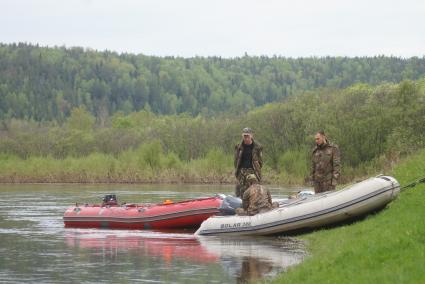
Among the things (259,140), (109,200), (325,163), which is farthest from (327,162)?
(259,140)

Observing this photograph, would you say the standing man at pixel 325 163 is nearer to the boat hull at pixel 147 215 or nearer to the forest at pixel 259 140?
the boat hull at pixel 147 215

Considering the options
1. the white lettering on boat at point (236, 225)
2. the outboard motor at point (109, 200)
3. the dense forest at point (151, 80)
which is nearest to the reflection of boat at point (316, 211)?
the white lettering on boat at point (236, 225)

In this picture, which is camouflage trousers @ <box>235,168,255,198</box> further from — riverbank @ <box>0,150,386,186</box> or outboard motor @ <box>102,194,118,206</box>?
riverbank @ <box>0,150,386,186</box>

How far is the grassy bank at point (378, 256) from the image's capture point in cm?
917

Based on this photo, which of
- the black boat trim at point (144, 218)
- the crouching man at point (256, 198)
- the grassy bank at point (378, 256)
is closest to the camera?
the grassy bank at point (378, 256)

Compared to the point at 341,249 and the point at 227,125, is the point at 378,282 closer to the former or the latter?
the point at 341,249

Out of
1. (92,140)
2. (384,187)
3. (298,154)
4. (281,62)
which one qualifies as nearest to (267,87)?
(281,62)

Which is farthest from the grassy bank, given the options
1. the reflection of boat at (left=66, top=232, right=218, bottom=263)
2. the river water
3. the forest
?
the forest

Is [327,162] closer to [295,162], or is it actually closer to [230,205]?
[230,205]

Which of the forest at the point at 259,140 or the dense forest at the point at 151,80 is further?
the dense forest at the point at 151,80

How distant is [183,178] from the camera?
52.4 meters

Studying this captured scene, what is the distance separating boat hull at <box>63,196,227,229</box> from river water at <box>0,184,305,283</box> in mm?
425

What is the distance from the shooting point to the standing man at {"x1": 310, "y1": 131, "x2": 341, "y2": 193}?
1686cm

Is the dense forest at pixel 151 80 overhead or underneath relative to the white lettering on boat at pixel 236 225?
overhead
